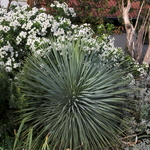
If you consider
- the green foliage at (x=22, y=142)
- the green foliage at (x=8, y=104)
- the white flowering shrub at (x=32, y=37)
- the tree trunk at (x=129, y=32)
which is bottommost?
the green foliage at (x=22, y=142)

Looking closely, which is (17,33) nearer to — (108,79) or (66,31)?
(66,31)

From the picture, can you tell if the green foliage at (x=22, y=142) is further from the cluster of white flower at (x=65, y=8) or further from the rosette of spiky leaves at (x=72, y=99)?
the cluster of white flower at (x=65, y=8)

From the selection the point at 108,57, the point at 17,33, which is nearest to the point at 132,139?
the point at 108,57

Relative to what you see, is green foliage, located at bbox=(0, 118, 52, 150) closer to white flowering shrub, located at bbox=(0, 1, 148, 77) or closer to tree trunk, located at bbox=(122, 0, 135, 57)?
white flowering shrub, located at bbox=(0, 1, 148, 77)

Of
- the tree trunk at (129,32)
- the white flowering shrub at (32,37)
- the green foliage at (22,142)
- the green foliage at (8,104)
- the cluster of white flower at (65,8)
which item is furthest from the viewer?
the tree trunk at (129,32)

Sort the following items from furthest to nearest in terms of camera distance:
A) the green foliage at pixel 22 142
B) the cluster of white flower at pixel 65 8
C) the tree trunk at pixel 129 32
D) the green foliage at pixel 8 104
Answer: the tree trunk at pixel 129 32 < the cluster of white flower at pixel 65 8 < the green foliage at pixel 8 104 < the green foliage at pixel 22 142

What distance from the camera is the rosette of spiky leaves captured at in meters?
4.20

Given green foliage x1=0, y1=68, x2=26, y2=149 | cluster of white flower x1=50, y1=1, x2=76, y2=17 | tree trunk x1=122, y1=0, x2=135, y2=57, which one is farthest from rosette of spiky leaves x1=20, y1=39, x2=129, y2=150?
tree trunk x1=122, y1=0, x2=135, y2=57

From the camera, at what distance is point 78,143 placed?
424 cm

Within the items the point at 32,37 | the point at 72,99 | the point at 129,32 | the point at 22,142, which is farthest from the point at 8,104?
the point at 129,32

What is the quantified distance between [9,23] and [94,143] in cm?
277

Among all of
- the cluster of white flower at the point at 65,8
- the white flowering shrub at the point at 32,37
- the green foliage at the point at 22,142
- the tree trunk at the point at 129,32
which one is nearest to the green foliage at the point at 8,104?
the green foliage at the point at 22,142

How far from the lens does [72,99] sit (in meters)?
4.33

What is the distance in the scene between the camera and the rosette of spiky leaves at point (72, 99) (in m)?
4.20
